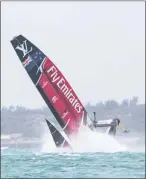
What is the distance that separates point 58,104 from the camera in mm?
52500

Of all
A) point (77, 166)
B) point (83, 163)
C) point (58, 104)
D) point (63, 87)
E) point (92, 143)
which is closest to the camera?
point (77, 166)

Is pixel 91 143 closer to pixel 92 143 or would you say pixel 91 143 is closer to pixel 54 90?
pixel 92 143

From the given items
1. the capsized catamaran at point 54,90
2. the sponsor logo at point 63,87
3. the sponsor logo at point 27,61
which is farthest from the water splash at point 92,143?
the sponsor logo at point 27,61

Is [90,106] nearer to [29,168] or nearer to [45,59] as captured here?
[45,59]

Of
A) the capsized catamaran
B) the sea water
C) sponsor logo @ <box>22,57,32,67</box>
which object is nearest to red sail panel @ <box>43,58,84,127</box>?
the capsized catamaran

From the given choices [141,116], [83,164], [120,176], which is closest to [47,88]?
[83,164]

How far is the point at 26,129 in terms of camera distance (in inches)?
5123

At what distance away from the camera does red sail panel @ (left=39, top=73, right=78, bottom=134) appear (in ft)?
171

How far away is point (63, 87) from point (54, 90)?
1.88 ft

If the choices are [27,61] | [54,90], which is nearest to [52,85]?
[54,90]

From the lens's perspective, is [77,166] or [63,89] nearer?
[77,166]

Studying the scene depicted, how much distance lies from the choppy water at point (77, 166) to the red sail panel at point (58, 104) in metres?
5.13

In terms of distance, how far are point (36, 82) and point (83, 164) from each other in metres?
13.4

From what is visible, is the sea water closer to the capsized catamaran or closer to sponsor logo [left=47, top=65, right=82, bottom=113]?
the capsized catamaran
